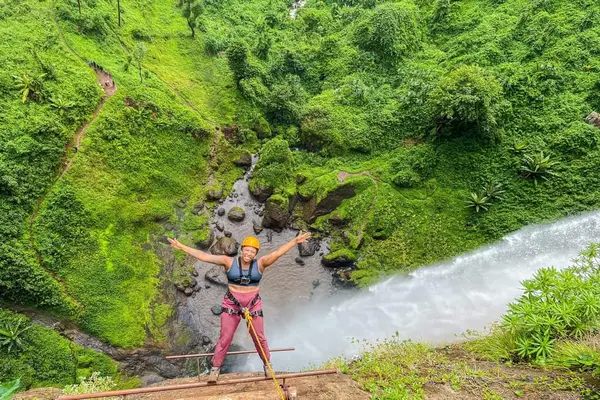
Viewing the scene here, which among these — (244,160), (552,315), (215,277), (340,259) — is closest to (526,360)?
(552,315)

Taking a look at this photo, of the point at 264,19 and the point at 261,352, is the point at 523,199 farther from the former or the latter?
the point at 264,19

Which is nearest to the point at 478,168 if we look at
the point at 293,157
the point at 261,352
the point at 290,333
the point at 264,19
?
the point at 293,157

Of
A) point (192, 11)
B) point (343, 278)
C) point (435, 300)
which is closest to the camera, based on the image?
point (435, 300)

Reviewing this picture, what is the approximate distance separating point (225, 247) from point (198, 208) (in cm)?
368

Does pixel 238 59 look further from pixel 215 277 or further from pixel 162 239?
pixel 215 277

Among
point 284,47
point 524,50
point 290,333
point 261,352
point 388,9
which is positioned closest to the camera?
point 261,352

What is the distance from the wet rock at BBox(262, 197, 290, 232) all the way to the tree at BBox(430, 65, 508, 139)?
37.2 feet

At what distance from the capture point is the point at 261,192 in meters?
23.4

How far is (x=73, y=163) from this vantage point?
19.6 meters

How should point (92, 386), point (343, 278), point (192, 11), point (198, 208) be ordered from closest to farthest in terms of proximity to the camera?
point (92, 386), point (343, 278), point (198, 208), point (192, 11)

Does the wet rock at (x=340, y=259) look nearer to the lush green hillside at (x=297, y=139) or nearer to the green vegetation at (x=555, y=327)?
the lush green hillside at (x=297, y=139)

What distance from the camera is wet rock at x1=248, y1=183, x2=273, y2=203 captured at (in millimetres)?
23388

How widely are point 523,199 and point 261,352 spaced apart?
60.6 feet

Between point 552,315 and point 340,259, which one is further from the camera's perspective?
point 340,259
